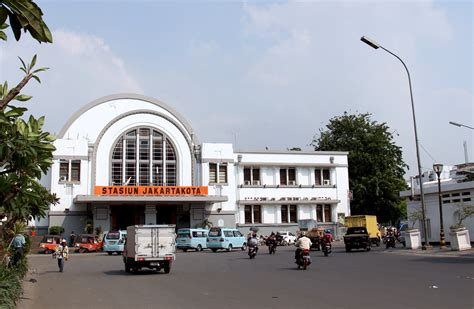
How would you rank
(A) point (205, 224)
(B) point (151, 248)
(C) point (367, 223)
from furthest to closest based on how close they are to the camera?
(A) point (205, 224) → (C) point (367, 223) → (B) point (151, 248)

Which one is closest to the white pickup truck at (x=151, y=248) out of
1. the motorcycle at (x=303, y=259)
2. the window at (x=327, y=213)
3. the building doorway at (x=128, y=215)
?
the motorcycle at (x=303, y=259)

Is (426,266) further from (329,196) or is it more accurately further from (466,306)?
(329,196)

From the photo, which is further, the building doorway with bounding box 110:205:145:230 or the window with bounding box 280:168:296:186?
the window with bounding box 280:168:296:186

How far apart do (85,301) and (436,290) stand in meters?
8.45

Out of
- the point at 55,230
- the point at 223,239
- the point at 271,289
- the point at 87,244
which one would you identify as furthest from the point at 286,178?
the point at 271,289

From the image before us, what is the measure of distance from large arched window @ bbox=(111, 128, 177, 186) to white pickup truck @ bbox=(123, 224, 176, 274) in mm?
25672

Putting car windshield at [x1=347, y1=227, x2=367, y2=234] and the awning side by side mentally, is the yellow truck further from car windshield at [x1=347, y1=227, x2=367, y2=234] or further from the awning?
the awning

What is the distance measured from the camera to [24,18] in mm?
4105

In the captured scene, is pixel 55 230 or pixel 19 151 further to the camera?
pixel 55 230

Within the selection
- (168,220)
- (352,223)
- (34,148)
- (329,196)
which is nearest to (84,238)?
(168,220)

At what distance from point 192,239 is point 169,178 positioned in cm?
993

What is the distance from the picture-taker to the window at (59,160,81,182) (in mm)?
44481

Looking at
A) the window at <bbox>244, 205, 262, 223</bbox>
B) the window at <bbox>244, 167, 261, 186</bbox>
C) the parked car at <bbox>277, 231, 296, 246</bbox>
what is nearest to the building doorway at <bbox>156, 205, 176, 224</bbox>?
the window at <bbox>244, 205, 262, 223</bbox>

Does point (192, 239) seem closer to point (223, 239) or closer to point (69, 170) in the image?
point (223, 239)
